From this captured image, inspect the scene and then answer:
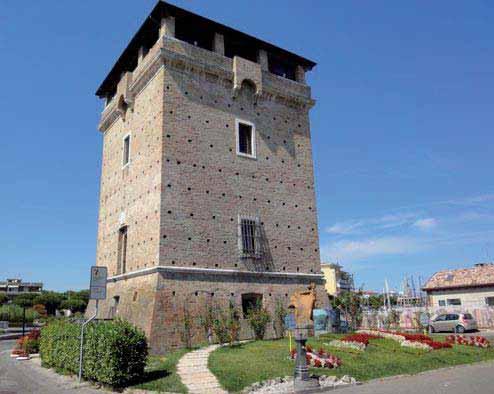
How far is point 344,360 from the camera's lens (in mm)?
14359

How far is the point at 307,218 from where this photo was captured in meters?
24.2

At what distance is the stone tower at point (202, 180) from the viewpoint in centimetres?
1891

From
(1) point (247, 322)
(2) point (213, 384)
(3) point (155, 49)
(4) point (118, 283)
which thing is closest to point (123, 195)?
(4) point (118, 283)

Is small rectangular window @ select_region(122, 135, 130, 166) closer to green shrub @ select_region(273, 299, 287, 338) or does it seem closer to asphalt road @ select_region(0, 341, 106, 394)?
asphalt road @ select_region(0, 341, 106, 394)

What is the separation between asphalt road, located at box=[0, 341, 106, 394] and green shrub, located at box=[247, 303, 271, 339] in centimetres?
794

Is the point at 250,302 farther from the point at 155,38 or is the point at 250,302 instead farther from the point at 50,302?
the point at 50,302

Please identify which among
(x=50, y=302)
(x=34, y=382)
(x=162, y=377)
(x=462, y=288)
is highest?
(x=50, y=302)

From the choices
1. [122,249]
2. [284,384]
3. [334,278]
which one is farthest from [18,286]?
[284,384]

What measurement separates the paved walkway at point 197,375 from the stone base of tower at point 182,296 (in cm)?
217

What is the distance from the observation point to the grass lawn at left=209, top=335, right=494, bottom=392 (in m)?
12.2

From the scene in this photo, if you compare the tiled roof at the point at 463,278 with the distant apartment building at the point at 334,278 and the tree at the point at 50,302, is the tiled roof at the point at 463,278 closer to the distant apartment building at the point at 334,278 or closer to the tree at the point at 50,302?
the distant apartment building at the point at 334,278

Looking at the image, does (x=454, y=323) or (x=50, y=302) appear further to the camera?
(x=50, y=302)

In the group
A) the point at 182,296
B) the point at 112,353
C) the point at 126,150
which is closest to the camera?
the point at 112,353

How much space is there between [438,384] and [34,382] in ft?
37.8
